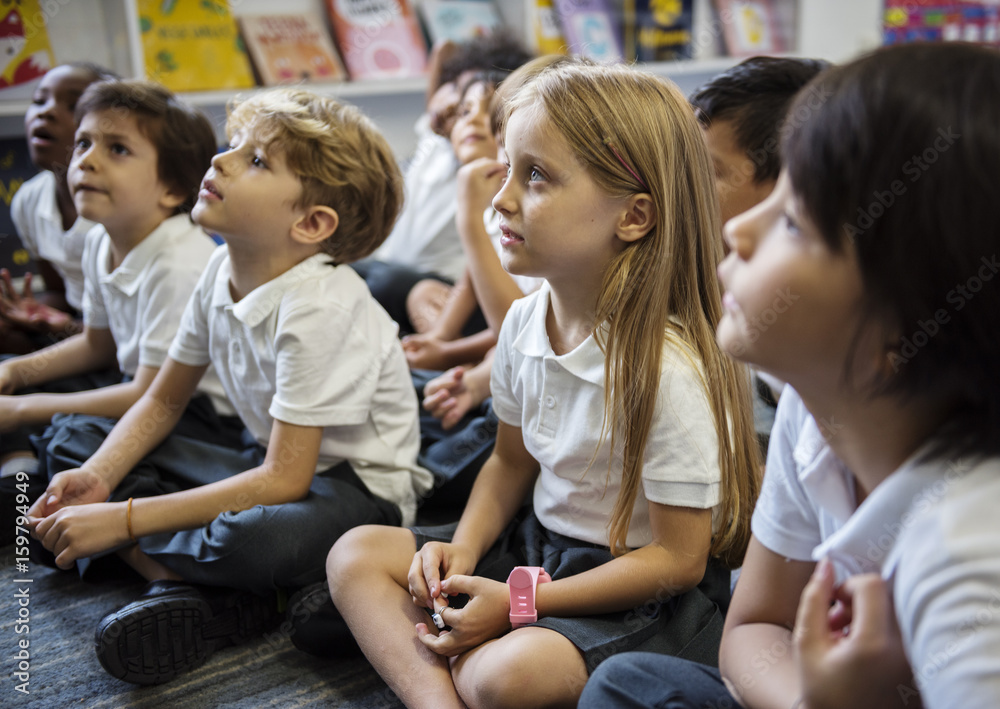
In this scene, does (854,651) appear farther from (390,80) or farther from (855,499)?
(390,80)

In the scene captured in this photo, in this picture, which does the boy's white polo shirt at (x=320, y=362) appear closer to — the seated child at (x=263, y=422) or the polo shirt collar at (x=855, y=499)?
the seated child at (x=263, y=422)

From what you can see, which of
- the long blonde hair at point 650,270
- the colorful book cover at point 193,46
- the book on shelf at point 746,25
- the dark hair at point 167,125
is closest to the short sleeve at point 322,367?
the long blonde hair at point 650,270

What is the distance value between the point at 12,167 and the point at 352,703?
1.79m

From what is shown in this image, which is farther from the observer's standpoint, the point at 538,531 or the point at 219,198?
the point at 219,198

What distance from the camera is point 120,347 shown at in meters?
1.35

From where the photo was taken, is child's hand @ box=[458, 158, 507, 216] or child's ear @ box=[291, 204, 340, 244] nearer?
child's ear @ box=[291, 204, 340, 244]

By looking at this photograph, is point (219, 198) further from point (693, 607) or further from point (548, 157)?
point (693, 607)

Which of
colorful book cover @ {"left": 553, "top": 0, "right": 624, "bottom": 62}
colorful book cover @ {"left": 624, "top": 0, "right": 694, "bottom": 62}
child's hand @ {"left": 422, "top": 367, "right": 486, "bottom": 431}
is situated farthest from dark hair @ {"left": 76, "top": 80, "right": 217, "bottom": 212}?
colorful book cover @ {"left": 624, "top": 0, "right": 694, "bottom": 62}

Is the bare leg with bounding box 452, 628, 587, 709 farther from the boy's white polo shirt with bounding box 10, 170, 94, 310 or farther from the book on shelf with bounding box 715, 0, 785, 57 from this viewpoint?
the book on shelf with bounding box 715, 0, 785, 57

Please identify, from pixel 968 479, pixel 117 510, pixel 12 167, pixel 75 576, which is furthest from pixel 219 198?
pixel 12 167

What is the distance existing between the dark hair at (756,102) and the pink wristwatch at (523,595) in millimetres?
670

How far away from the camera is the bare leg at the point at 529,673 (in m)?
0.73

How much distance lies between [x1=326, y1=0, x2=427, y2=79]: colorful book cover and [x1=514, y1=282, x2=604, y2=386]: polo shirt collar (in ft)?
5.09

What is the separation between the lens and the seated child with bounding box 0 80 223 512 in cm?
127
